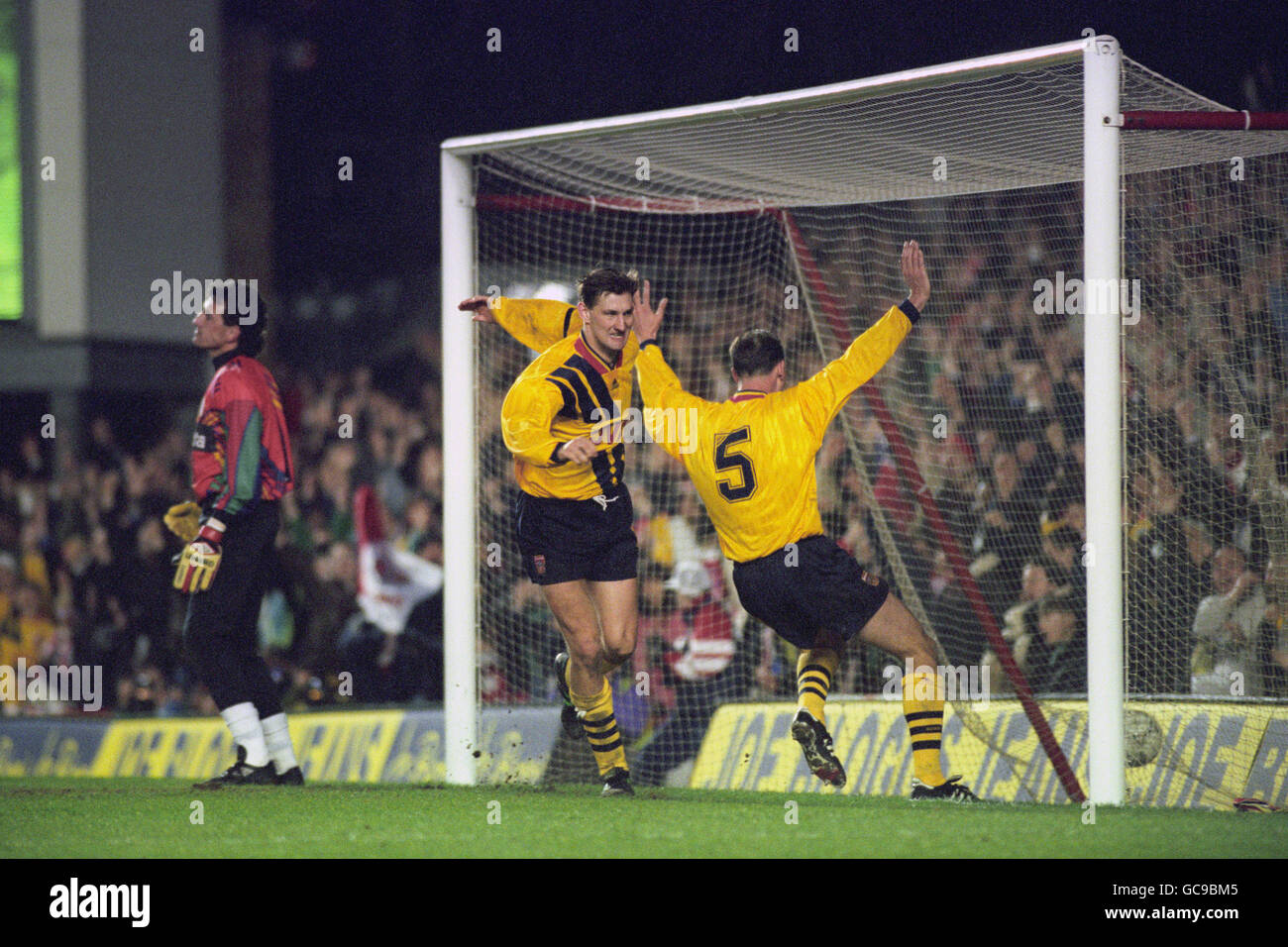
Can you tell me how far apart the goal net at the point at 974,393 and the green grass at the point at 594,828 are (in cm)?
122

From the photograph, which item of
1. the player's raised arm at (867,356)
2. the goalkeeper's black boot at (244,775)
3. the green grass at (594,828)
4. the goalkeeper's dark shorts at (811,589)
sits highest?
the player's raised arm at (867,356)

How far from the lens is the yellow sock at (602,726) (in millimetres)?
7023

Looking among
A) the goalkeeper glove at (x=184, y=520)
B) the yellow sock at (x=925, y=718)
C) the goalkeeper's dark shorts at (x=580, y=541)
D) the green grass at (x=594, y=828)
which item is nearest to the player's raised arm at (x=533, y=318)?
the goalkeeper's dark shorts at (x=580, y=541)

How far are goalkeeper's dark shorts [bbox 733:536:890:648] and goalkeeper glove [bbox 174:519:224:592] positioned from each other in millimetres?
2215

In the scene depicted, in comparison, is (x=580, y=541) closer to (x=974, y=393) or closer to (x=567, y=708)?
(x=567, y=708)

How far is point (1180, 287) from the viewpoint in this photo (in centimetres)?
795

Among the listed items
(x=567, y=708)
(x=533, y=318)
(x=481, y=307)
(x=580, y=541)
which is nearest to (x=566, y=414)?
(x=580, y=541)

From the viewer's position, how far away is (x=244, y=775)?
734 centimetres

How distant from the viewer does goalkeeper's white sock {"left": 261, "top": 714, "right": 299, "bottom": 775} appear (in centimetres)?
737

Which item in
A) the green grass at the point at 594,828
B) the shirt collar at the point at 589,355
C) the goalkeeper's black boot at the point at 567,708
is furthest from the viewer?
the goalkeeper's black boot at the point at 567,708

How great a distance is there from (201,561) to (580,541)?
1.62 m

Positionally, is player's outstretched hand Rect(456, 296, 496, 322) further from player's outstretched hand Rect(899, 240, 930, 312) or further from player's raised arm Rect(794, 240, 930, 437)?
player's outstretched hand Rect(899, 240, 930, 312)

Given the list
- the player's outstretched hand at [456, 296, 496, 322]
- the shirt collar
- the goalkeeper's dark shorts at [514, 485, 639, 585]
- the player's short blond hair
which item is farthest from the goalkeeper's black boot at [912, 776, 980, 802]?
the player's outstretched hand at [456, 296, 496, 322]

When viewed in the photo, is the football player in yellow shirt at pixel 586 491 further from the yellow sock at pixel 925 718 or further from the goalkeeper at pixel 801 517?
the yellow sock at pixel 925 718
